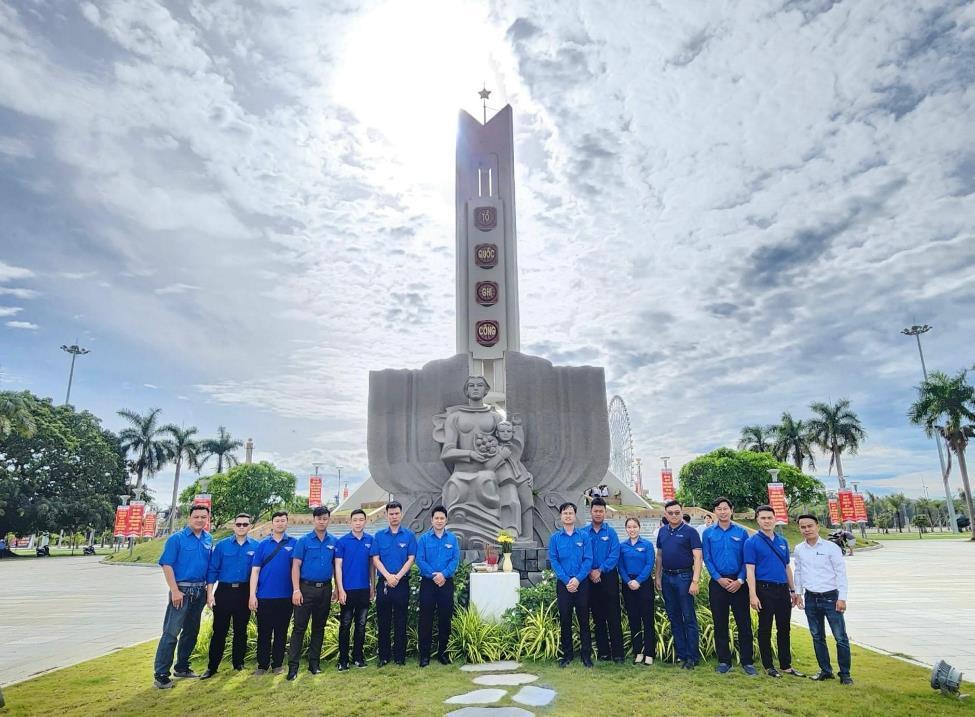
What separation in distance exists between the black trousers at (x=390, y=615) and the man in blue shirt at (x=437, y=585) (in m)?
0.15

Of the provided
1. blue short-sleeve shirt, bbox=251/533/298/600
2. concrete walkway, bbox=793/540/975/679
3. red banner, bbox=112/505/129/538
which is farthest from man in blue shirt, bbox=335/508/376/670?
red banner, bbox=112/505/129/538

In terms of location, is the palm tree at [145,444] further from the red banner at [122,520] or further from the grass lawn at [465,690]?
the grass lawn at [465,690]

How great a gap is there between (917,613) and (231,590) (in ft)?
27.7

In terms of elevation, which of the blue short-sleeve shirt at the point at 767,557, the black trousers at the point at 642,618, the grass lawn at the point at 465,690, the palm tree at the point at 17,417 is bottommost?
the grass lawn at the point at 465,690

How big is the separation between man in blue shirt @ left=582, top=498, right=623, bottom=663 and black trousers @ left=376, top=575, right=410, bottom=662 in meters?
1.61

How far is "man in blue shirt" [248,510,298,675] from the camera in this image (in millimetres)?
4832

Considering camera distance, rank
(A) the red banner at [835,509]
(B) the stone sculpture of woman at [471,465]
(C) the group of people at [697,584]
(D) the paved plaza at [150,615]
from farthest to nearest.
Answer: (A) the red banner at [835,509], (B) the stone sculpture of woman at [471,465], (D) the paved plaza at [150,615], (C) the group of people at [697,584]

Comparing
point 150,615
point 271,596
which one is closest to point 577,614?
point 271,596

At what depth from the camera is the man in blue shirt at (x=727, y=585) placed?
15.6ft

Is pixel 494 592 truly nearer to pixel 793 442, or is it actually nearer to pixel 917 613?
pixel 917 613

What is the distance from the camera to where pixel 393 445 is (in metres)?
8.16

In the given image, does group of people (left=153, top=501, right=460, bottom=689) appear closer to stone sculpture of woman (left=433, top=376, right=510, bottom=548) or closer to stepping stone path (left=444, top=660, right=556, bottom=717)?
stepping stone path (left=444, top=660, right=556, bottom=717)

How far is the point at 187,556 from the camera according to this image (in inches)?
187

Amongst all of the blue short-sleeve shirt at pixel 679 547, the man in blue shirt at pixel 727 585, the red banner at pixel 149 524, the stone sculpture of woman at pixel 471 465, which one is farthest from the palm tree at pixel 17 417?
the man in blue shirt at pixel 727 585
